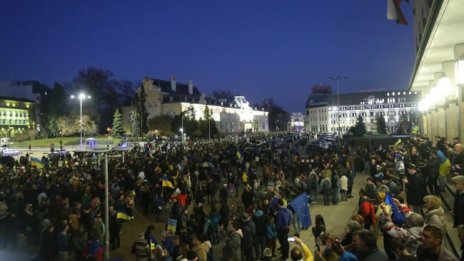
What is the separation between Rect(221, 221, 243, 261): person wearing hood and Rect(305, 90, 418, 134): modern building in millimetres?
121857

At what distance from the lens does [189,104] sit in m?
85.8

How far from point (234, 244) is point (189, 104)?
7780 cm

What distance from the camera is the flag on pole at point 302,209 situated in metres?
12.9

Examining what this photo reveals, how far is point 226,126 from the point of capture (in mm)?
107312

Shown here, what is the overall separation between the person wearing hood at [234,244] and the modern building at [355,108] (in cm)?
12186

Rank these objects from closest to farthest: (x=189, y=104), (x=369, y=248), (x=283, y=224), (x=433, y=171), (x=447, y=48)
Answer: (x=369, y=248) → (x=283, y=224) → (x=447, y=48) → (x=433, y=171) → (x=189, y=104)

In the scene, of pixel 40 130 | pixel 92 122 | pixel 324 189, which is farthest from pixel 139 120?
pixel 324 189

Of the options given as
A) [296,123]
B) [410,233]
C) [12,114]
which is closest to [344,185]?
[410,233]

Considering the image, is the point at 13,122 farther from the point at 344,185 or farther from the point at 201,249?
the point at 201,249

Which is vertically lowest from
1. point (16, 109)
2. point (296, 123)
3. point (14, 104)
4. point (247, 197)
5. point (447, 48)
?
point (247, 197)

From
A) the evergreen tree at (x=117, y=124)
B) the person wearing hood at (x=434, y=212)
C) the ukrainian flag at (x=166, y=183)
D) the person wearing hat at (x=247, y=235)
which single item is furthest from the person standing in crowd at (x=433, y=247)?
the evergreen tree at (x=117, y=124)

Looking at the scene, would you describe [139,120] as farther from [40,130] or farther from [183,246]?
[183,246]

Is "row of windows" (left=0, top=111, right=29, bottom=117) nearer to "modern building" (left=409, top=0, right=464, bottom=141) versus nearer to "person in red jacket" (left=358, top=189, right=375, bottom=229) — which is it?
"modern building" (left=409, top=0, right=464, bottom=141)

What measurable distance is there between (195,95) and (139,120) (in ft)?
101
